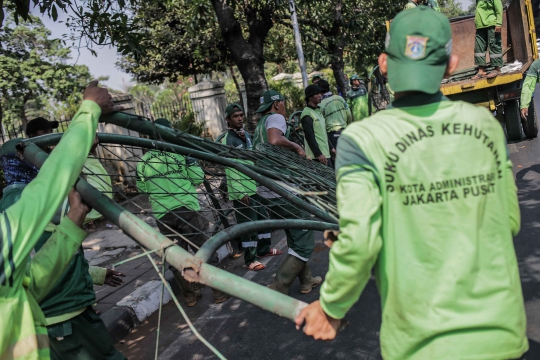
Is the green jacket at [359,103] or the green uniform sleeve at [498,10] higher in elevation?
the green uniform sleeve at [498,10]

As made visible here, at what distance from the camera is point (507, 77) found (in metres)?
8.59

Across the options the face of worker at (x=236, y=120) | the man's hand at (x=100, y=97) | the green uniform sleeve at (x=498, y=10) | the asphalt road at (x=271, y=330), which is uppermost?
the green uniform sleeve at (x=498, y=10)

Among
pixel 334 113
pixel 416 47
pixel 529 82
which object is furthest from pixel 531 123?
pixel 416 47

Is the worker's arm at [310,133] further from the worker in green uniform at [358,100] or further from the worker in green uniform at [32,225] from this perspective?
the worker in green uniform at [358,100]

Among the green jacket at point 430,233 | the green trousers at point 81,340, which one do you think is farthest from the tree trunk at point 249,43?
the green jacket at point 430,233

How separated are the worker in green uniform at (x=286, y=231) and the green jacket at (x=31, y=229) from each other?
255 cm

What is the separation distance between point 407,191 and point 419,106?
0.27m

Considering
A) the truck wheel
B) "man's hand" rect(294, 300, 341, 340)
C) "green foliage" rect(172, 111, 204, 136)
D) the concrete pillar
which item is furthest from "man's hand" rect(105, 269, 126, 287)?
the concrete pillar

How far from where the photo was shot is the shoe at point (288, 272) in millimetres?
4742

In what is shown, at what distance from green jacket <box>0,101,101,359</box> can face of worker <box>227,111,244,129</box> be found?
4075 millimetres

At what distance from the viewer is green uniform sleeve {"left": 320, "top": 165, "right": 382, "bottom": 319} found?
1500 millimetres

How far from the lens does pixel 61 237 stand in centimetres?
204

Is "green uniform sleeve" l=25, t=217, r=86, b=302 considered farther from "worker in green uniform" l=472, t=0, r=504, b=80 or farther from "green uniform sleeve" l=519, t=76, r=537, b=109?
"worker in green uniform" l=472, t=0, r=504, b=80

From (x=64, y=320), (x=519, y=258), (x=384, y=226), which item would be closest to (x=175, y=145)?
(x=64, y=320)
